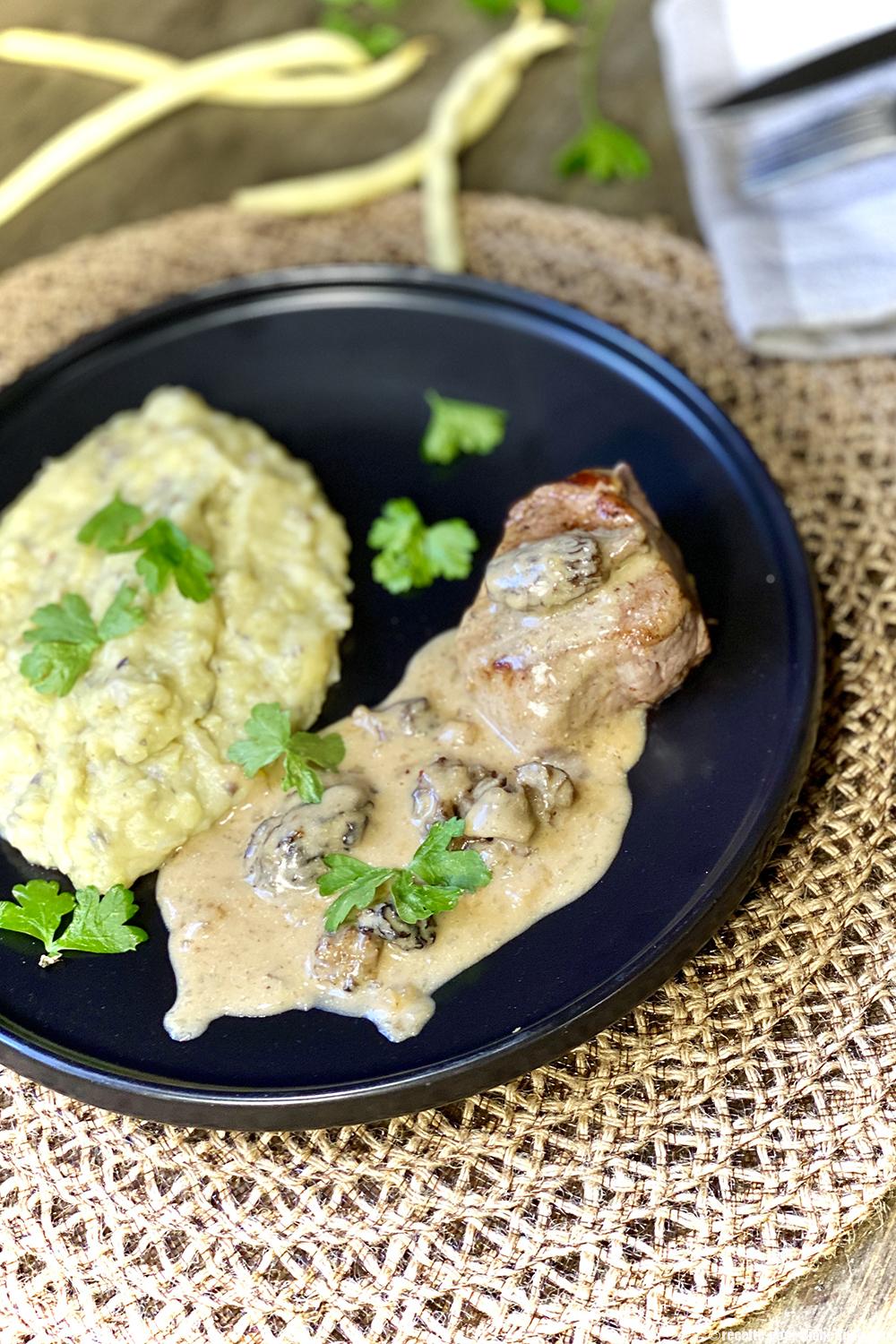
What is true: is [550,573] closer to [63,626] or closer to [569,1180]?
[63,626]

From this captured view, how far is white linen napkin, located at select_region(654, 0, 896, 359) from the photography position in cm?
546

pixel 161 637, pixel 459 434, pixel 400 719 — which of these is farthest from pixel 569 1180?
pixel 459 434

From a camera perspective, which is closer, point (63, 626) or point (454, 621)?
point (63, 626)

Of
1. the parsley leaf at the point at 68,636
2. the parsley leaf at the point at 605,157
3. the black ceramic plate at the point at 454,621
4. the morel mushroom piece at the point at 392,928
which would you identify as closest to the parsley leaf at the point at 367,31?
the parsley leaf at the point at 605,157

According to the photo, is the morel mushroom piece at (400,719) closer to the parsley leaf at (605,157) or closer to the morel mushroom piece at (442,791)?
the morel mushroom piece at (442,791)

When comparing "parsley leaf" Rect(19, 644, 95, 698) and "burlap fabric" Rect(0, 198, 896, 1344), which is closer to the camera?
"burlap fabric" Rect(0, 198, 896, 1344)

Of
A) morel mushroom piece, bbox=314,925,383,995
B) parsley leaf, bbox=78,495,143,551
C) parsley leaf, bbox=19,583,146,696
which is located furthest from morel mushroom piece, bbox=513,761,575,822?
parsley leaf, bbox=78,495,143,551

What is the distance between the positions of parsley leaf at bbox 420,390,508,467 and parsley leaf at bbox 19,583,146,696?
136 centimetres

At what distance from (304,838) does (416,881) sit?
15.1 inches

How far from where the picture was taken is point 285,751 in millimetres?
4062

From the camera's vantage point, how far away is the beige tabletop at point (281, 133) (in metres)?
6.58

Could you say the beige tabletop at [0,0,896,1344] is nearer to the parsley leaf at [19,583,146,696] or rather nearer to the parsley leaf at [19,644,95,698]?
the parsley leaf at [19,583,146,696]

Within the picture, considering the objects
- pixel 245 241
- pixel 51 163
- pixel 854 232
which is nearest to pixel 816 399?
pixel 854 232

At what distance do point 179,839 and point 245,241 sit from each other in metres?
3.32
